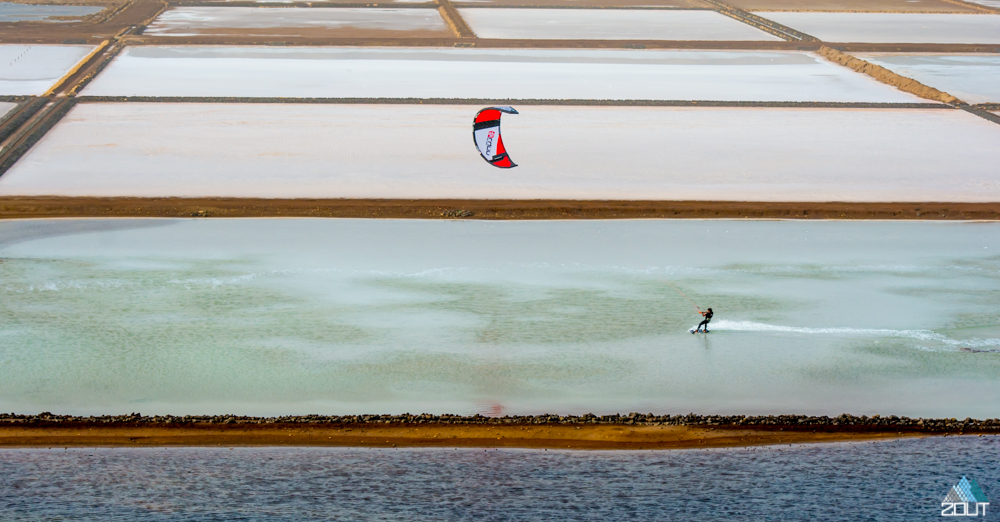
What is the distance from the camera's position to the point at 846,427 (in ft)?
56.1

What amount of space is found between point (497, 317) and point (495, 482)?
18.1 ft

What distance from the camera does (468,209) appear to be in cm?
2703

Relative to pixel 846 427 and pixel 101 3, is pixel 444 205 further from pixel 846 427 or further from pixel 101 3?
pixel 101 3

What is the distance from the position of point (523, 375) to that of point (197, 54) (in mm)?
32860

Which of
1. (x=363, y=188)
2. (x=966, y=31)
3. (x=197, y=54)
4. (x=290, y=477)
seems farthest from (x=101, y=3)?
(x=290, y=477)

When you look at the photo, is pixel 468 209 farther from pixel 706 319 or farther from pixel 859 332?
pixel 859 332

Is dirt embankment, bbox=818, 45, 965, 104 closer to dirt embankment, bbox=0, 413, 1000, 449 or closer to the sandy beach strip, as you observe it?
dirt embankment, bbox=0, 413, 1000, 449

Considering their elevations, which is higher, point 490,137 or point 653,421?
point 490,137

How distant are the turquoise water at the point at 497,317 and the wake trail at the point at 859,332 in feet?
0.18

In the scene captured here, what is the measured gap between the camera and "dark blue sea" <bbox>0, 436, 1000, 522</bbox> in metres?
15.0

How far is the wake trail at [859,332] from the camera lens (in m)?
19.8

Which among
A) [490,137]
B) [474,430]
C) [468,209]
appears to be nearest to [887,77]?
[490,137]

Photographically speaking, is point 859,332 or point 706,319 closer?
point 706,319

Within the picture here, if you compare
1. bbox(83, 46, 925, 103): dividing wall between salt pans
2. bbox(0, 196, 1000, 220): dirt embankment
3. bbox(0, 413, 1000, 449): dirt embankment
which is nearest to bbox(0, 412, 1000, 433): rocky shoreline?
bbox(0, 413, 1000, 449): dirt embankment
